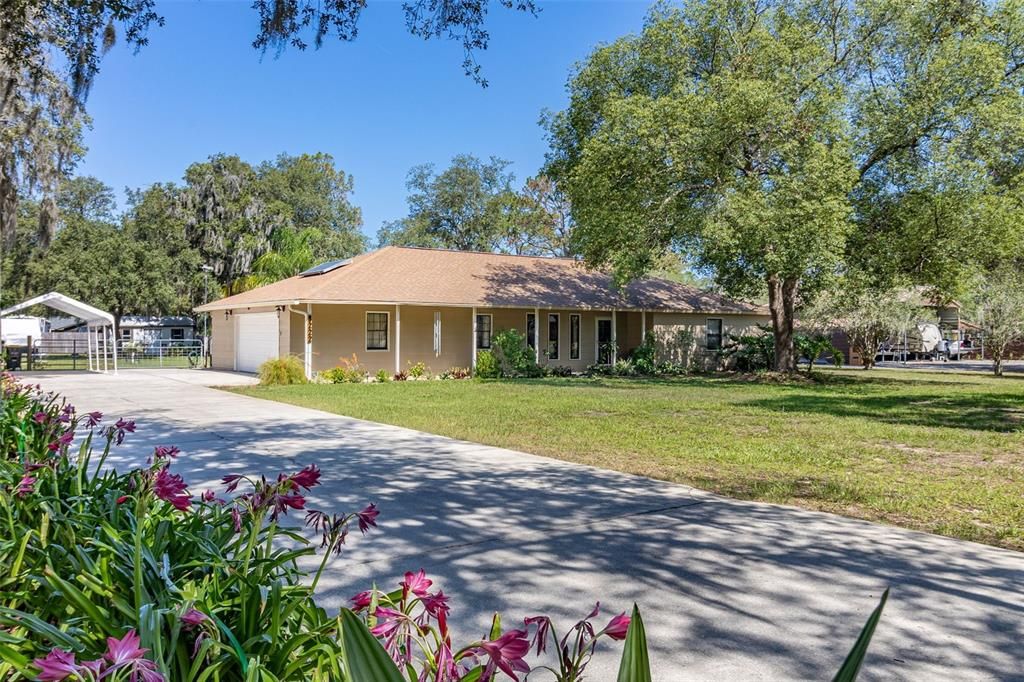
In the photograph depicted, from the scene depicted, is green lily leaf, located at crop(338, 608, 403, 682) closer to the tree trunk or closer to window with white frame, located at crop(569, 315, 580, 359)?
the tree trunk

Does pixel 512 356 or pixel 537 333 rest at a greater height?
pixel 537 333

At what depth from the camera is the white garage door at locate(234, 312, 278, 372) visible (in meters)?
22.7

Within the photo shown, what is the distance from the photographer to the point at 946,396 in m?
17.0

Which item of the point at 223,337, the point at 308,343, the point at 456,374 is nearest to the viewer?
the point at 308,343

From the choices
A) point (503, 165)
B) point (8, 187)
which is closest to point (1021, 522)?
point (8, 187)

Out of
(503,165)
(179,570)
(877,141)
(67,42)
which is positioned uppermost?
(503,165)

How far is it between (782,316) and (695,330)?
19.1 ft

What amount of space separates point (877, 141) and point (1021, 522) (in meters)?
15.4

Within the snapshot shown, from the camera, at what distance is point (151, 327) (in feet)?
151

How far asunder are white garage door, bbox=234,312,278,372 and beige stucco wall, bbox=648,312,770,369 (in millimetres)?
14033

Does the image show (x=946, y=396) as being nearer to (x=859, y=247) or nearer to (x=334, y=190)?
(x=859, y=247)

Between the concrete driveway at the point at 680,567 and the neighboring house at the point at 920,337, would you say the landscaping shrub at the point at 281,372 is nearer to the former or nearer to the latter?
the concrete driveway at the point at 680,567

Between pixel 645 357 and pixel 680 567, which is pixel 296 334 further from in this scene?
pixel 680 567

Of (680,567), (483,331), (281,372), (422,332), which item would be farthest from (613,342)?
(680,567)
